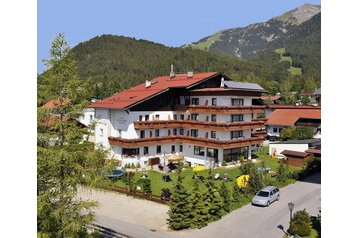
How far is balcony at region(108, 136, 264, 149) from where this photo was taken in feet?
128

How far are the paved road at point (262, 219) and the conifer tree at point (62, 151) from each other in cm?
872

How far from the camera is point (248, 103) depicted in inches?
1672

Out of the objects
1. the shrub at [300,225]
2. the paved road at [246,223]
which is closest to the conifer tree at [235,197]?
the paved road at [246,223]

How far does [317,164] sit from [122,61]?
135m

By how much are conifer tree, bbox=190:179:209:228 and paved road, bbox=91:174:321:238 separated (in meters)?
0.50

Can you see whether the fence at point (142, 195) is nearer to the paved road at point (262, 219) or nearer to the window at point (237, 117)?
the paved road at point (262, 219)

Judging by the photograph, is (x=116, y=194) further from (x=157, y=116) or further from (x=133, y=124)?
(x=157, y=116)

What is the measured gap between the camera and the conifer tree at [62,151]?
45.5ft

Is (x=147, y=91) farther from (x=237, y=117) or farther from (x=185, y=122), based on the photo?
(x=237, y=117)

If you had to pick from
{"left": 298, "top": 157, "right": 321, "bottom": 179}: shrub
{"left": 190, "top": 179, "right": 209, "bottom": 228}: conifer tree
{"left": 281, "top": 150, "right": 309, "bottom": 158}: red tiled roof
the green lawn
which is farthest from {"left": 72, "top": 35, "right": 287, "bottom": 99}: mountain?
{"left": 190, "top": 179, "right": 209, "bottom": 228}: conifer tree

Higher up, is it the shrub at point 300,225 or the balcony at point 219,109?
the balcony at point 219,109

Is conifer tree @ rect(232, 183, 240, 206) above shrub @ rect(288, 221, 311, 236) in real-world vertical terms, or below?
above

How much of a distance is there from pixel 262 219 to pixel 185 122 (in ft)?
66.3

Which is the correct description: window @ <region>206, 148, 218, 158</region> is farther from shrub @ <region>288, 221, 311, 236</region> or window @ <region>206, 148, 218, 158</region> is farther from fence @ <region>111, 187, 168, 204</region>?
shrub @ <region>288, 221, 311, 236</region>
